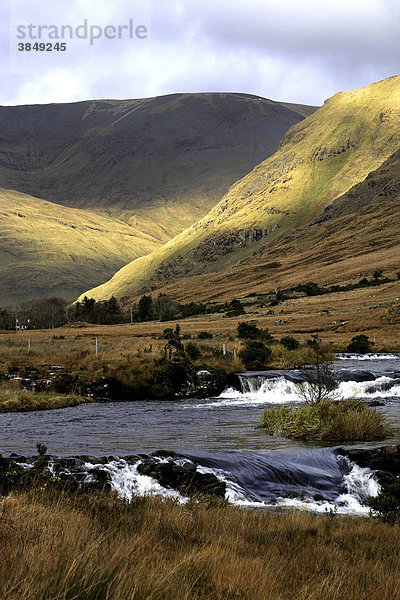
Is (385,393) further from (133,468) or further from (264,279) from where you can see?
(264,279)

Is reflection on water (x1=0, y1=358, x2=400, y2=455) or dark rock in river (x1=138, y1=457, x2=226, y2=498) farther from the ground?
dark rock in river (x1=138, y1=457, x2=226, y2=498)

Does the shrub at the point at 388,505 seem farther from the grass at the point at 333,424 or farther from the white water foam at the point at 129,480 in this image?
the grass at the point at 333,424

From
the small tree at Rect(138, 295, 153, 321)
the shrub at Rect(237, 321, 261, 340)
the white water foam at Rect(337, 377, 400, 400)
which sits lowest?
the white water foam at Rect(337, 377, 400, 400)

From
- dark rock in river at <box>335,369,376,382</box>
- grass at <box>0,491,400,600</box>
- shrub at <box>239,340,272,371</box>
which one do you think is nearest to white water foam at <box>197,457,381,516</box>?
grass at <box>0,491,400,600</box>

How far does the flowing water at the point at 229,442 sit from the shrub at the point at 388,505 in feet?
3.24

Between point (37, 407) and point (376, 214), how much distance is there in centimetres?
16757

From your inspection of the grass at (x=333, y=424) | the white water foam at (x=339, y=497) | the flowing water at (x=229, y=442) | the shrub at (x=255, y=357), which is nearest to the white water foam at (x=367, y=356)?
the shrub at (x=255, y=357)

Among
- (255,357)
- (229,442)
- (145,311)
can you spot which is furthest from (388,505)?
(145,311)

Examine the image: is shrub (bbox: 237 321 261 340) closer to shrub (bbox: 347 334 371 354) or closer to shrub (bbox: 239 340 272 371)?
shrub (bbox: 347 334 371 354)

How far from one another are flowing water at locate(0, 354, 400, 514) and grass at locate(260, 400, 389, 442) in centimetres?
57

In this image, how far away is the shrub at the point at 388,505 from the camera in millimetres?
9439

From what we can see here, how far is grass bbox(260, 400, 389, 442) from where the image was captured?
1744cm

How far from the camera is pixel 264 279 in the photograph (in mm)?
161625

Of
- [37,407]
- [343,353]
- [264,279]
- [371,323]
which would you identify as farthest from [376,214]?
[37,407]
